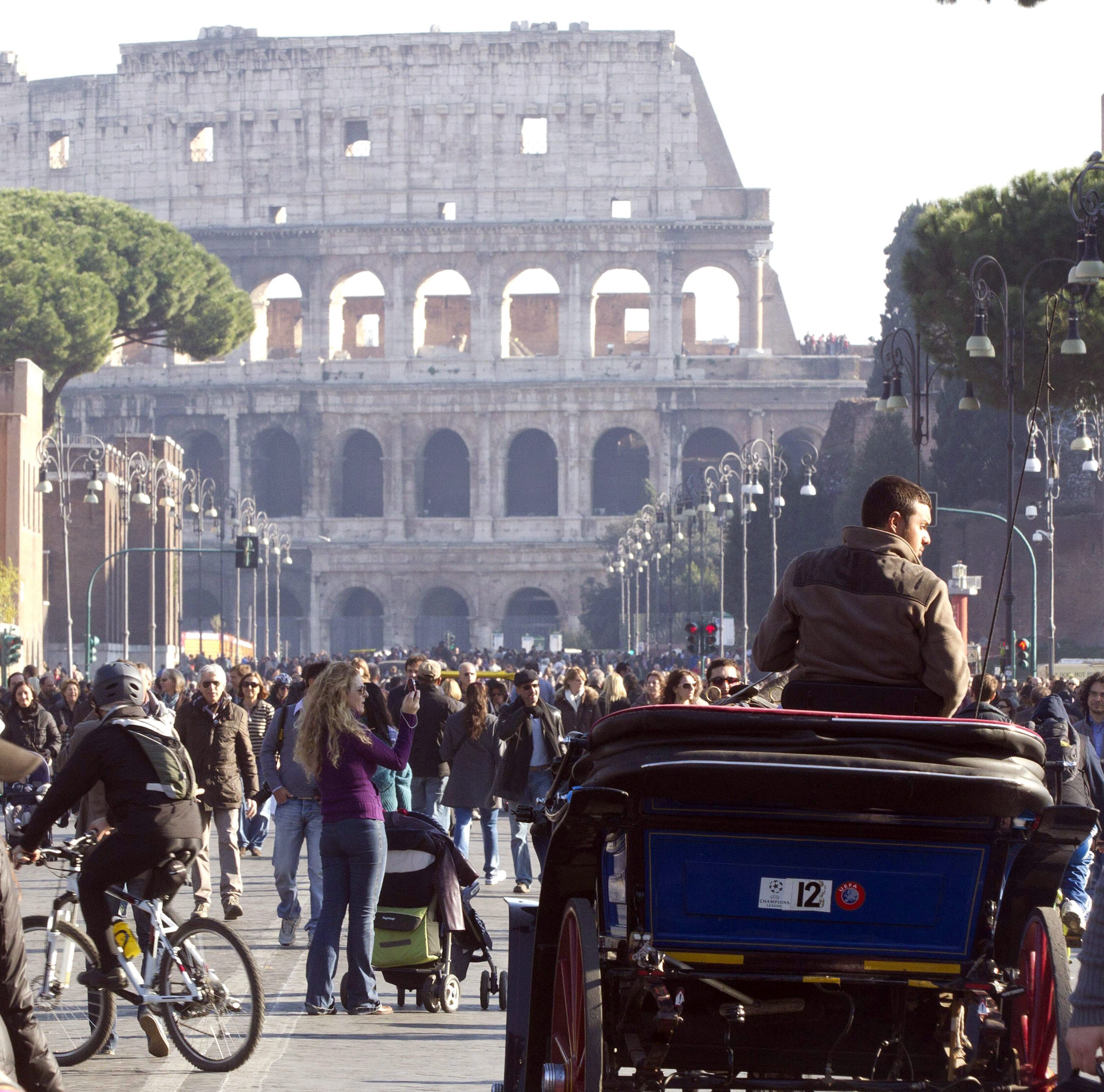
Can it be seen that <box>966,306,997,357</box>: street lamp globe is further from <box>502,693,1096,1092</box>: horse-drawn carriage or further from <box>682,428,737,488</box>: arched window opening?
<box>682,428,737,488</box>: arched window opening

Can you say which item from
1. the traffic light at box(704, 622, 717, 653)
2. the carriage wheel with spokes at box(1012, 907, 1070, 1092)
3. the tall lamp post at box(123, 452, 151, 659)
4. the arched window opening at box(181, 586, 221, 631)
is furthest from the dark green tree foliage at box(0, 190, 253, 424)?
the carriage wheel with spokes at box(1012, 907, 1070, 1092)

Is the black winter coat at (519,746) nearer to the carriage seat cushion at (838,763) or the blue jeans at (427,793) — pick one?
the blue jeans at (427,793)

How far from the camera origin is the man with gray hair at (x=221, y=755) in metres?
10.0

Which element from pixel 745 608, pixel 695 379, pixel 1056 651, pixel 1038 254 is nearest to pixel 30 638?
pixel 745 608

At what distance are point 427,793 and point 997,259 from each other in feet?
41.5

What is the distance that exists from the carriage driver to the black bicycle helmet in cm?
230

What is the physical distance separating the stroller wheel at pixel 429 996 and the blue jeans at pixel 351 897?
0.77ft

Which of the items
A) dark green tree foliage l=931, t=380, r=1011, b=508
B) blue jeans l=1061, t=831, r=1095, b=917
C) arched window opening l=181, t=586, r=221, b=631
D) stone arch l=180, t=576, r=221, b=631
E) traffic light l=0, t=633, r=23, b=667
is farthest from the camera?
stone arch l=180, t=576, r=221, b=631

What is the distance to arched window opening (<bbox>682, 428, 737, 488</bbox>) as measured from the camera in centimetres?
6869

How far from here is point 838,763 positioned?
4027 millimetres

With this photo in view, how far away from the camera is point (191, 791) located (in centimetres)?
629

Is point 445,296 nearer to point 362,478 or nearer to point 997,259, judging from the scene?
point 362,478

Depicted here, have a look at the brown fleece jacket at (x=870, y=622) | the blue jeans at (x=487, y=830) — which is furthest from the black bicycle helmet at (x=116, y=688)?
the blue jeans at (x=487, y=830)

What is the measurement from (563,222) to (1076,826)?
65463 millimetres
